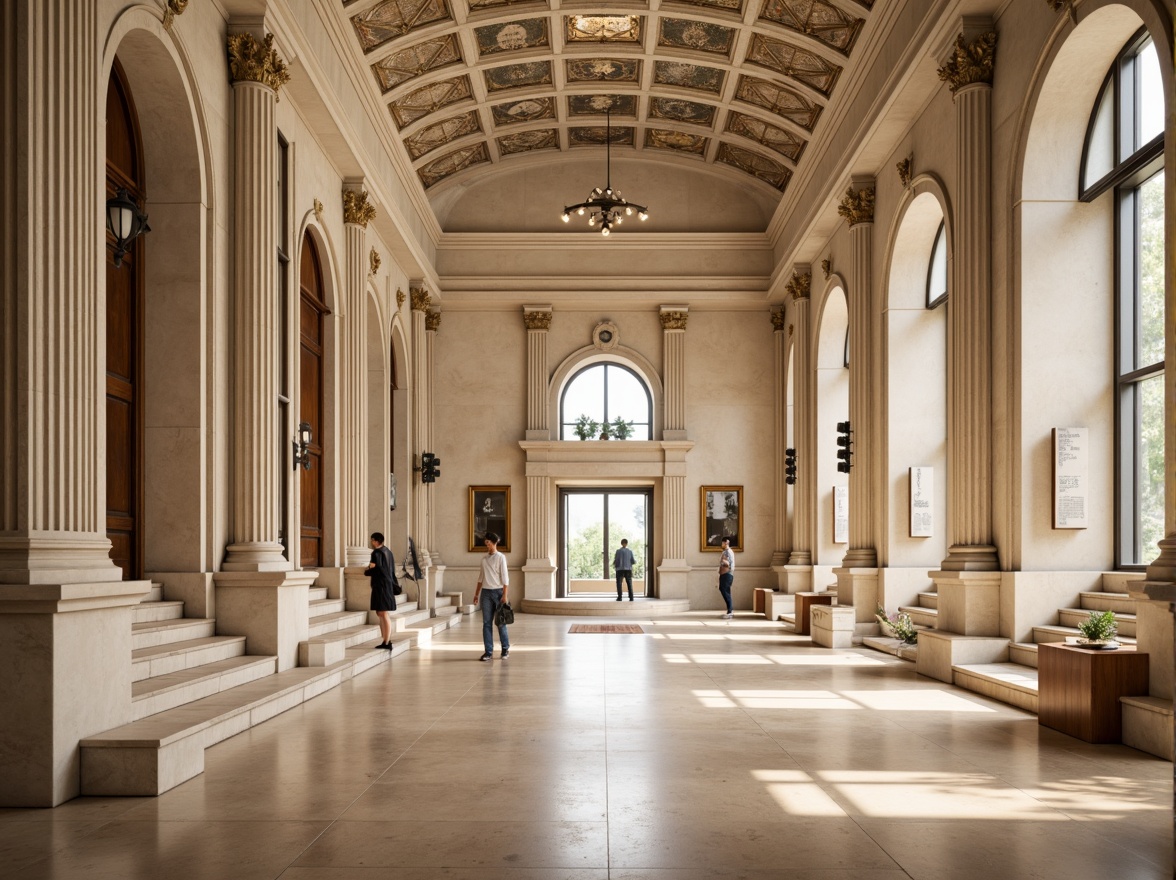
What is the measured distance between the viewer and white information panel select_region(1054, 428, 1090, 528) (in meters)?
11.2

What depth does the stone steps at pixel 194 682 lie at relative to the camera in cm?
765

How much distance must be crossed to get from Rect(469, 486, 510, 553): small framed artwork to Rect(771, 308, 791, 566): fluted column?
6609 millimetres

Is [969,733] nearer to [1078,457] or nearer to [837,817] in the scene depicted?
[837,817]

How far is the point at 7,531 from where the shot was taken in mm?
6398

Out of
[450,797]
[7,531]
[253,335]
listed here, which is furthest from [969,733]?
[253,335]

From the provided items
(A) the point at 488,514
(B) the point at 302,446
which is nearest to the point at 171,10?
(B) the point at 302,446

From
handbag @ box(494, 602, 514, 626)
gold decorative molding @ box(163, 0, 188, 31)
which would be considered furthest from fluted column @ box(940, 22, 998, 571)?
gold decorative molding @ box(163, 0, 188, 31)

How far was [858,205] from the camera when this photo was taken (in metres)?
17.9

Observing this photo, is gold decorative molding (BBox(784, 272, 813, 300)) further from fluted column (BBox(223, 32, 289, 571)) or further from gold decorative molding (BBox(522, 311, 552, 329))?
fluted column (BBox(223, 32, 289, 571))

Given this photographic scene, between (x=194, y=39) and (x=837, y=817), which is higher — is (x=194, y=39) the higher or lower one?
the higher one

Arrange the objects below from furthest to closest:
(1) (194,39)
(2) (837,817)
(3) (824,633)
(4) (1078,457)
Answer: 1. (3) (824,633)
2. (4) (1078,457)
3. (1) (194,39)
4. (2) (837,817)

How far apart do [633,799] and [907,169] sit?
38.7ft

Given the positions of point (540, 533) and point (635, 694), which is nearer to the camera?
point (635, 694)

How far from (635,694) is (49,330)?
6645 millimetres
